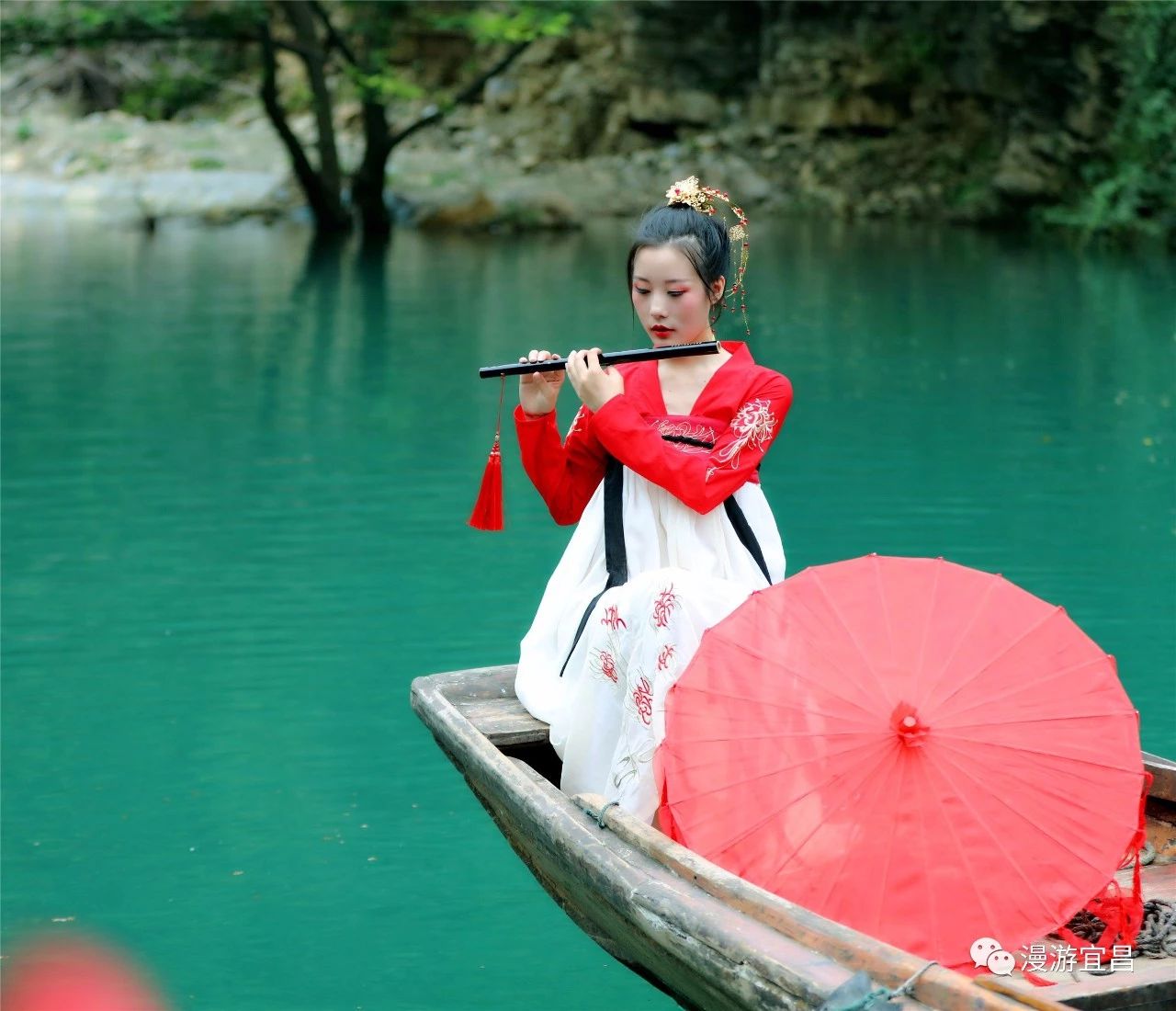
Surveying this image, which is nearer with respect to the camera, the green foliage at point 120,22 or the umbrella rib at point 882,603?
the umbrella rib at point 882,603

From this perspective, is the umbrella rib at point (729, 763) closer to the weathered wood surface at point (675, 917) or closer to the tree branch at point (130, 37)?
the weathered wood surface at point (675, 917)

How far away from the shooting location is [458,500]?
6.98 m

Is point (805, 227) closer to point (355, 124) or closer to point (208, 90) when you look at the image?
point (355, 124)

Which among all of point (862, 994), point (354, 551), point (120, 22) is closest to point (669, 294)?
point (862, 994)

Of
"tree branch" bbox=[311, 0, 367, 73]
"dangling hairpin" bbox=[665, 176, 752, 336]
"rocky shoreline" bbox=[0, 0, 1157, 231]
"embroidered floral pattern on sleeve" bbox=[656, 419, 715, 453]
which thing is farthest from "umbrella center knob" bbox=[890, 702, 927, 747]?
"rocky shoreline" bbox=[0, 0, 1157, 231]

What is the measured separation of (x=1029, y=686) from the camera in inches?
96.1

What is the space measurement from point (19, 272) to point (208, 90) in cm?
1266

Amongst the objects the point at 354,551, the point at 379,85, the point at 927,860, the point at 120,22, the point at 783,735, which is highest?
the point at 120,22

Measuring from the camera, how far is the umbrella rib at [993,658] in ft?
7.89

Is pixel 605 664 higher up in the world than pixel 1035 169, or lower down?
higher up

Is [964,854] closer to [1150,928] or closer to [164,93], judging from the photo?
[1150,928]

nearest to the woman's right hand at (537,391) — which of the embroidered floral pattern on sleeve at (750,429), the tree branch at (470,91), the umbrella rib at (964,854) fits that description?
the embroidered floral pattern on sleeve at (750,429)

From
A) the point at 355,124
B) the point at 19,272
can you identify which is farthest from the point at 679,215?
the point at 355,124

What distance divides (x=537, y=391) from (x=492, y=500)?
1.02ft
